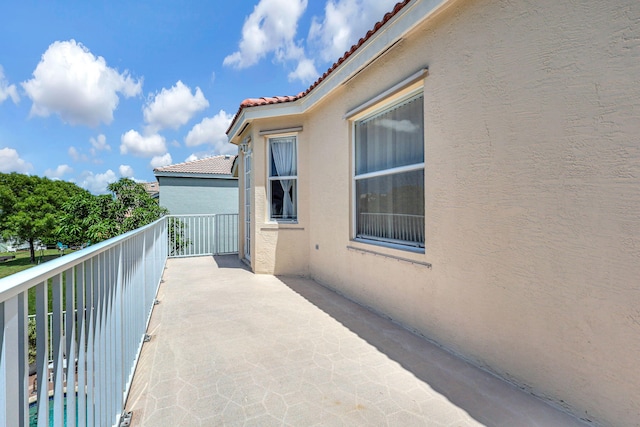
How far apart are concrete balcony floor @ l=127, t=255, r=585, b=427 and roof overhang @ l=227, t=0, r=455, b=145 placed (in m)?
3.99

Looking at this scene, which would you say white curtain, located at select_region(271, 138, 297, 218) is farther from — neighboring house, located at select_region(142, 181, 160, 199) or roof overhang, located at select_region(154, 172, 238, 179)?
roof overhang, located at select_region(154, 172, 238, 179)

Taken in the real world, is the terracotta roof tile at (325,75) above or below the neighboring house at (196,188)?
above

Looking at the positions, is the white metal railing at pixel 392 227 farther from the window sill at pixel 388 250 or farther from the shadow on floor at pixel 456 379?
the shadow on floor at pixel 456 379

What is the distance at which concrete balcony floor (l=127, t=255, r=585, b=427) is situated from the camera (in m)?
2.34

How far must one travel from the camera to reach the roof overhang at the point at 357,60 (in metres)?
3.52

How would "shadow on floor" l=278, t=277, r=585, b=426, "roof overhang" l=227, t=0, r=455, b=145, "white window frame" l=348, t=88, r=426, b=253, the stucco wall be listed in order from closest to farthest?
the stucco wall < "shadow on floor" l=278, t=277, r=585, b=426 < "roof overhang" l=227, t=0, r=455, b=145 < "white window frame" l=348, t=88, r=426, b=253

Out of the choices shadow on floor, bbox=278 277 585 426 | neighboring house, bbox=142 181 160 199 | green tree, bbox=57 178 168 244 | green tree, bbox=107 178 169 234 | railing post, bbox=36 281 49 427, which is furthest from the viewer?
neighboring house, bbox=142 181 160 199

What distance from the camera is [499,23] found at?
2855 mm

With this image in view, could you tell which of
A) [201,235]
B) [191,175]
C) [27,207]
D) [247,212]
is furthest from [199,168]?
[27,207]

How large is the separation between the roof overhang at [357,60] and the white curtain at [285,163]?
0.71 meters

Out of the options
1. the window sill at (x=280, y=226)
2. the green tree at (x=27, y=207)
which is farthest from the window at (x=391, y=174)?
the green tree at (x=27, y=207)

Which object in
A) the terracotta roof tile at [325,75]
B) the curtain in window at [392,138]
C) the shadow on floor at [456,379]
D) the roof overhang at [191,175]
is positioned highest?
the terracotta roof tile at [325,75]

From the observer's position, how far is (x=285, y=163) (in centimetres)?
730

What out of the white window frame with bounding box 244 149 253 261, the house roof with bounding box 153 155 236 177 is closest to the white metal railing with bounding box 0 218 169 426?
the white window frame with bounding box 244 149 253 261
